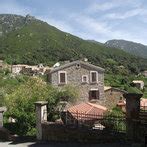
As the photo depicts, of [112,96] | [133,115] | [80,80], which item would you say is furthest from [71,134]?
[112,96]

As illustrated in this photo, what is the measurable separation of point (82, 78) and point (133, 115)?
27721 mm

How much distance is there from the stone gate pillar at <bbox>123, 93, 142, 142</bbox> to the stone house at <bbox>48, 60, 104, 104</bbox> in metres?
26.8

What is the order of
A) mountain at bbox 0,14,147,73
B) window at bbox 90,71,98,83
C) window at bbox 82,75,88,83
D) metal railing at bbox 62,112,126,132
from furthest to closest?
1. mountain at bbox 0,14,147,73
2. window at bbox 90,71,98,83
3. window at bbox 82,75,88,83
4. metal railing at bbox 62,112,126,132

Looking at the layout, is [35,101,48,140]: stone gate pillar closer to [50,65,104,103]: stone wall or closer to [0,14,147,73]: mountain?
[50,65,104,103]: stone wall

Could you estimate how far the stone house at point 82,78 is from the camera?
1656 inches

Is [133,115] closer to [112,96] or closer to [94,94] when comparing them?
[94,94]

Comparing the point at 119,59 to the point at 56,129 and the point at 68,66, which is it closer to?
the point at 68,66

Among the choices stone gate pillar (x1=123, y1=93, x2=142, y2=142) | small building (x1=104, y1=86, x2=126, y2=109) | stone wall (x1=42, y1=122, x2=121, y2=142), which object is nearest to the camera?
stone gate pillar (x1=123, y1=93, x2=142, y2=142)

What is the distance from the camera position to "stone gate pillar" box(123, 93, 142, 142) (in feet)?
48.8

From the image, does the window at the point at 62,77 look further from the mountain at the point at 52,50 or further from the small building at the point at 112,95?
the mountain at the point at 52,50

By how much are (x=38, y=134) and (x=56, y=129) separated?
43.5 inches

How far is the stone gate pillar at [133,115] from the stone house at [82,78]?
26.8 metres

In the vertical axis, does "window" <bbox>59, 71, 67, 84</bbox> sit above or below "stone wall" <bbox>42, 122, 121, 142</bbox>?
above

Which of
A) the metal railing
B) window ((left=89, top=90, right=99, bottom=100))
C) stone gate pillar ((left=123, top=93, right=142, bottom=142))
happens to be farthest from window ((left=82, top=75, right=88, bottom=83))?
stone gate pillar ((left=123, top=93, right=142, bottom=142))
